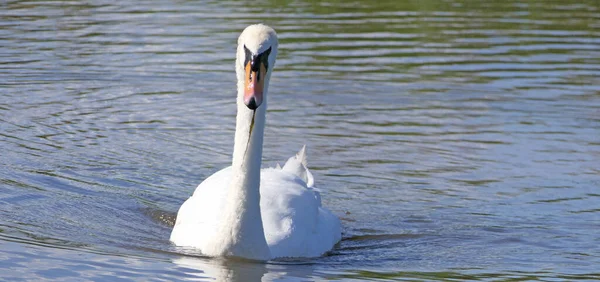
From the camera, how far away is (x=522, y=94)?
15148mm

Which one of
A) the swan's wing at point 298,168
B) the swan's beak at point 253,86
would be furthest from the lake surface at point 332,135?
the swan's beak at point 253,86

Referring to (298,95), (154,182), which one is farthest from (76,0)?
(154,182)

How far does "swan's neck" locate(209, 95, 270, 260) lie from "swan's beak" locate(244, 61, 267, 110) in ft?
1.58

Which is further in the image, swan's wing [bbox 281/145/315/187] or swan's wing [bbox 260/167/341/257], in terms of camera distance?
swan's wing [bbox 281/145/315/187]

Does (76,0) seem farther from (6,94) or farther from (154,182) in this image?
(154,182)

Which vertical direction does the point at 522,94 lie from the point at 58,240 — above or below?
above

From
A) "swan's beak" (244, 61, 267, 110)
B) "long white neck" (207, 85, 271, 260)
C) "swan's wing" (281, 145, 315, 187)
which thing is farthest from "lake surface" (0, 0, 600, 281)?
"swan's beak" (244, 61, 267, 110)

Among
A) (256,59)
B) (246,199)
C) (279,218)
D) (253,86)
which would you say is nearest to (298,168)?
(279,218)

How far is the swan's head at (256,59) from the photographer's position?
7.91 metres

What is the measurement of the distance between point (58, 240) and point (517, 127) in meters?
6.21

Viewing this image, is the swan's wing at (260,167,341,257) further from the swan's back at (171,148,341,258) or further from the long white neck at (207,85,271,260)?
the long white neck at (207,85,271,260)

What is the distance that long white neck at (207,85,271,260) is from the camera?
27.9 ft

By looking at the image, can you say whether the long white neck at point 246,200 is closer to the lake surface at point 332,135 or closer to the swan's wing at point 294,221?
the lake surface at point 332,135

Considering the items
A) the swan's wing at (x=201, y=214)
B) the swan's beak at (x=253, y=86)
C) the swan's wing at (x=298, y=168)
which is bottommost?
the swan's wing at (x=201, y=214)
